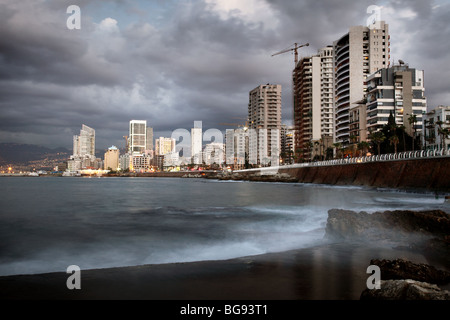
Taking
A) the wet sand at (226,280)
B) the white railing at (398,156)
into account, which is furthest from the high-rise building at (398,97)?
the wet sand at (226,280)

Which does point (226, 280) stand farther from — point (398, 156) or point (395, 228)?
point (398, 156)

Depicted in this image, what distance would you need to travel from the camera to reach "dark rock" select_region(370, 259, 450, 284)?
7340 millimetres

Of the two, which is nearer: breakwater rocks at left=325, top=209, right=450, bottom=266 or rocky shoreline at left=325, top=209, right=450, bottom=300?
rocky shoreline at left=325, top=209, right=450, bottom=300

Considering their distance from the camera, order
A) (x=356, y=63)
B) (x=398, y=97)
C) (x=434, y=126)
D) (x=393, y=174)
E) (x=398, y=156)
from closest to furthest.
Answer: (x=393, y=174) → (x=398, y=156) → (x=434, y=126) → (x=398, y=97) → (x=356, y=63)

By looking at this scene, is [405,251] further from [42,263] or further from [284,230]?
[42,263]

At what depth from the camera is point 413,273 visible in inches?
292

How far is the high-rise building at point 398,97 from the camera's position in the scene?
113 meters

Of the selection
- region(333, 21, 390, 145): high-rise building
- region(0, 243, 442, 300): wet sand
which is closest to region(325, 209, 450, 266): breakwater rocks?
region(0, 243, 442, 300): wet sand

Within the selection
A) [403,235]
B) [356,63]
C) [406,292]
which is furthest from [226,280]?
[356,63]

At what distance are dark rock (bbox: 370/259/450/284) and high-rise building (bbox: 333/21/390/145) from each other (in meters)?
138

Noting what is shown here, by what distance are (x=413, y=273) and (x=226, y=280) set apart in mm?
4336

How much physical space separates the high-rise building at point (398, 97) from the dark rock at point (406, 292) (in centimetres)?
11958

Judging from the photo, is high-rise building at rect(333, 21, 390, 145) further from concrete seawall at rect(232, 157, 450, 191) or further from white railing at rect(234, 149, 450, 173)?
concrete seawall at rect(232, 157, 450, 191)
